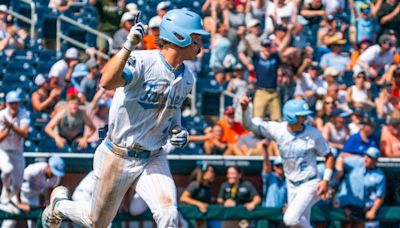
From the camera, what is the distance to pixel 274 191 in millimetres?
13359

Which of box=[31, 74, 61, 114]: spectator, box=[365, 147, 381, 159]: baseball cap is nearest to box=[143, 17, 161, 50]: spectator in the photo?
box=[31, 74, 61, 114]: spectator

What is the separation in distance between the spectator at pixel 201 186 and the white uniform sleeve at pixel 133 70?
507cm

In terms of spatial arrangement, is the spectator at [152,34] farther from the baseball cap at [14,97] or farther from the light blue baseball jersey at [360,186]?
the light blue baseball jersey at [360,186]

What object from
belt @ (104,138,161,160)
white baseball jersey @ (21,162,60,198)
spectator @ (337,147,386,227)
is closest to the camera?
belt @ (104,138,161,160)

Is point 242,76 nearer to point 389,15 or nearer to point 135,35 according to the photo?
point 389,15

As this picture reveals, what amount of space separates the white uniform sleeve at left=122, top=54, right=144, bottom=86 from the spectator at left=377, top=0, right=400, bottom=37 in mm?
9992

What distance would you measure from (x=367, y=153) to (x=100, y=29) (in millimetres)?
4363

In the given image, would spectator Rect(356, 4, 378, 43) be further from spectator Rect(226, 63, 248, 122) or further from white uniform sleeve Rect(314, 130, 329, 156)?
white uniform sleeve Rect(314, 130, 329, 156)

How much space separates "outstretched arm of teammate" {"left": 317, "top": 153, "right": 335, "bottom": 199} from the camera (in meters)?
12.3

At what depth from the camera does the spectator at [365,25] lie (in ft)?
56.4

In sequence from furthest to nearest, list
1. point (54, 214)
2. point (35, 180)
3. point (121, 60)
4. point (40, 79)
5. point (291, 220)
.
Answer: point (40, 79) → point (35, 180) → point (291, 220) → point (54, 214) → point (121, 60)

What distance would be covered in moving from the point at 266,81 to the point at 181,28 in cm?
686

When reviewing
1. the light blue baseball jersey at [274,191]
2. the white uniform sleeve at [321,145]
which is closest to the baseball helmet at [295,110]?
the white uniform sleeve at [321,145]

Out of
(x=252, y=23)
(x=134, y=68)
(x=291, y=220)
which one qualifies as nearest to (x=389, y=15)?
(x=252, y=23)
